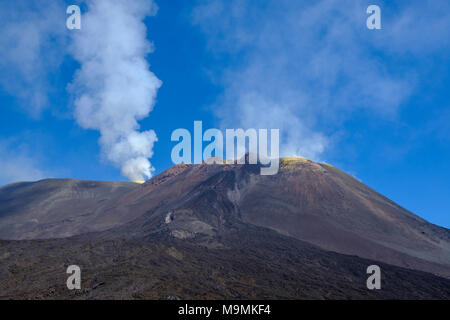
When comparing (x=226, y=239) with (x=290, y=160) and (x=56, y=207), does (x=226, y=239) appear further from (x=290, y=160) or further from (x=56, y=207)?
(x=56, y=207)

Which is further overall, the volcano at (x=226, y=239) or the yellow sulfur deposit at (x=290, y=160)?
the yellow sulfur deposit at (x=290, y=160)

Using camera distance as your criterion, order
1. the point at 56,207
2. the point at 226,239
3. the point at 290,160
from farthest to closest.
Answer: the point at 56,207 < the point at 290,160 < the point at 226,239

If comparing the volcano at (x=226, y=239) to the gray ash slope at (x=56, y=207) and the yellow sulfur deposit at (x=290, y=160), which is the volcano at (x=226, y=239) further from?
the yellow sulfur deposit at (x=290, y=160)

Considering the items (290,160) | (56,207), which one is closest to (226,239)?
(290,160)

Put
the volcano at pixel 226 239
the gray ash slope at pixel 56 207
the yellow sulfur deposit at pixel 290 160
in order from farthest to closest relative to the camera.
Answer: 1. the yellow sulfur deposit at pixel 290 160
2. the gray ash slope at pixel 56 207
3. the volcano at pixel 226 239

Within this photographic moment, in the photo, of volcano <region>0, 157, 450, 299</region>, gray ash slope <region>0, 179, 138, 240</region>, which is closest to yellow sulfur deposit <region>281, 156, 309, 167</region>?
volcano <region>0, 157, 450, 299</region>

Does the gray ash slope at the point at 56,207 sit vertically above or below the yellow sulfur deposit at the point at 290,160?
below

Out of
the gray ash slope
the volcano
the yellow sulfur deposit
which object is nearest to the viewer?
the volcano

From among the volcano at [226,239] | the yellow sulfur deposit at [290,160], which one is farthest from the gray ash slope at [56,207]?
the yellow sulfur deposit at [290,160]

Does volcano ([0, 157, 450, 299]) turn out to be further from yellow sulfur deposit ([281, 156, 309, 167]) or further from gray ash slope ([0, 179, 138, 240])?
yellow sulfur deposit ([281, 156, 309, 167])
